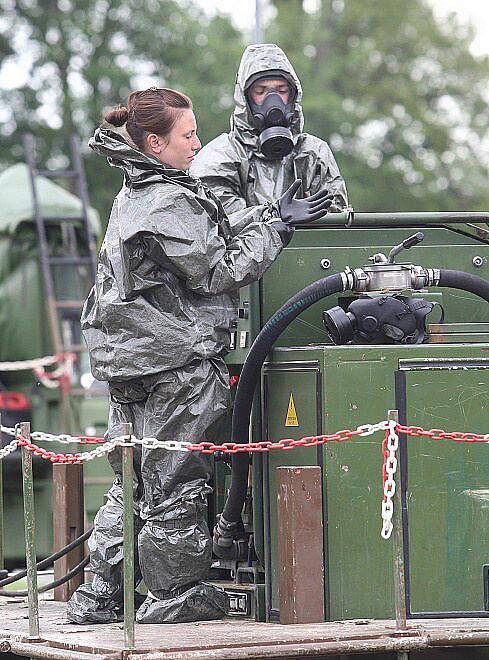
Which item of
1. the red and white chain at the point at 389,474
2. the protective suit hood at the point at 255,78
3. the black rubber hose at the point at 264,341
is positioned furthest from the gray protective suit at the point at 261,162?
the red and white chain at the point at 389,474

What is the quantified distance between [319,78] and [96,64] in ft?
20.5

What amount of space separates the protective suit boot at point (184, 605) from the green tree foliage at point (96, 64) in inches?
856

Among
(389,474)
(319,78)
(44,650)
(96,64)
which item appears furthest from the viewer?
(319,78)

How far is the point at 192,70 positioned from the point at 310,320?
23.8 m

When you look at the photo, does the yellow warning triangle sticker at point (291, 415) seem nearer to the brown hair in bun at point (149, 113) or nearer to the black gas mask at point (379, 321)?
the black gas mask at point (379, 321)

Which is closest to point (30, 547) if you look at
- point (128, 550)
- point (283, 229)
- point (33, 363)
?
point (128, 550)

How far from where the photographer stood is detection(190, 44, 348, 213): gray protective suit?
22.5 feet

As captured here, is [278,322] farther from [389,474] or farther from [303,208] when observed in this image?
[389,474]

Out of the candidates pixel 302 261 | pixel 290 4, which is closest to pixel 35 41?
pixel 290 4

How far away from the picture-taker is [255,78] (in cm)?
687

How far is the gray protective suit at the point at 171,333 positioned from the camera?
5.60m

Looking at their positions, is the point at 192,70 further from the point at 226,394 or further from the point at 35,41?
the point at 226,394

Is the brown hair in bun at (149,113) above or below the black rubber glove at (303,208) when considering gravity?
above

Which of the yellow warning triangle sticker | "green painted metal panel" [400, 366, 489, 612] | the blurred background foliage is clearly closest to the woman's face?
the yellow warning triangle sticker
